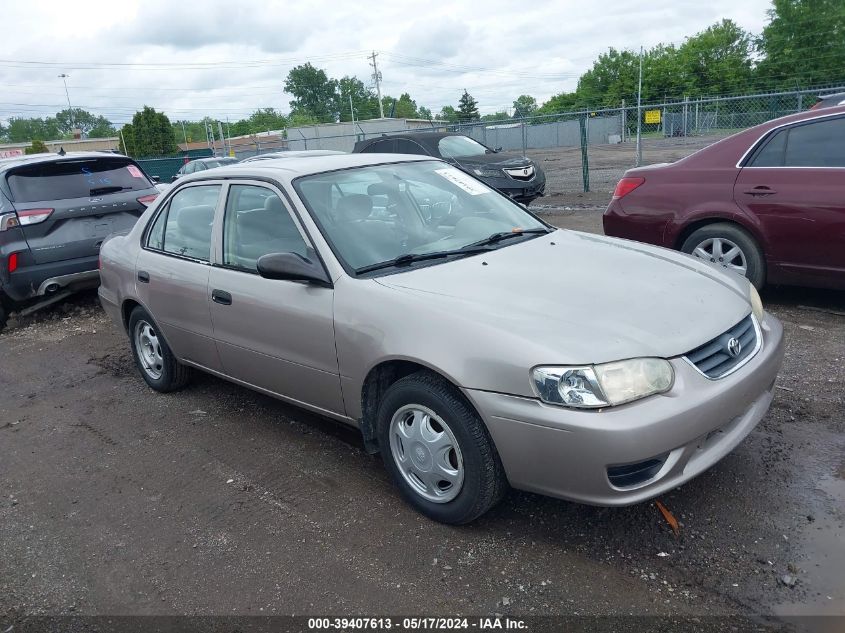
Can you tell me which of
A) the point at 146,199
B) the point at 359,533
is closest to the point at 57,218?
the point at 146,199

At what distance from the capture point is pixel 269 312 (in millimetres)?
3854

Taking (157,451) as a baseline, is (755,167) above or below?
above

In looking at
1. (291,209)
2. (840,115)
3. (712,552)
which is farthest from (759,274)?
(291,209)

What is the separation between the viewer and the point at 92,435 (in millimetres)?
4727

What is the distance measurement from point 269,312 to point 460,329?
4.33 feet

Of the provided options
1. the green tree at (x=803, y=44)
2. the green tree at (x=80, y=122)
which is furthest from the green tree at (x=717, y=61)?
the green tree at (x=80, y=122)

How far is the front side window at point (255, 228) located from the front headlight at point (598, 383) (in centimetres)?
161

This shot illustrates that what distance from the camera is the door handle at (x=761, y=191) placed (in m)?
5.68

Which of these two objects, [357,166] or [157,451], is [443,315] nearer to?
[357,166]

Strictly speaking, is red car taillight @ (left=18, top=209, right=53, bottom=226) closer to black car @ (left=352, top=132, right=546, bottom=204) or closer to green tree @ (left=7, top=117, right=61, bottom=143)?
black car @ (left=352, top=132, right=546, bottom=204)

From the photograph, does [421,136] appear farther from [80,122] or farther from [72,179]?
[80,122]

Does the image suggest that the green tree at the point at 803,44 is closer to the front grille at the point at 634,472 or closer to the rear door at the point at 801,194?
the rear door at the point at 801,194

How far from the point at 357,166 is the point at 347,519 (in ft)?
6.73

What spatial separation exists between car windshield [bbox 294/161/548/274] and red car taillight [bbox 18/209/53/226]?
4.51m
